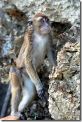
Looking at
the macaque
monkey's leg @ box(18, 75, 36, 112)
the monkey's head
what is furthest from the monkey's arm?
the monkey's head

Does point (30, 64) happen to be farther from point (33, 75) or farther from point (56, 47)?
point (56, 47)

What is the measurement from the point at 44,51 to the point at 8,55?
2.74 ft

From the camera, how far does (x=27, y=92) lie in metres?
5.94

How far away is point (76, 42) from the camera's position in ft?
17.4

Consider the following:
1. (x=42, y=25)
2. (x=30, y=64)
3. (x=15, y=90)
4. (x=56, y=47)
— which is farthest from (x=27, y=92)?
(x=42, y=25)

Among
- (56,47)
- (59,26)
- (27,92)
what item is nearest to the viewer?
(27,92)

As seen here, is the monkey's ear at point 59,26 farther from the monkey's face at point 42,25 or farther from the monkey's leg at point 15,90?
the monkey's leg at point 15,90

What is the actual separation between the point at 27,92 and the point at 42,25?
2.79ft

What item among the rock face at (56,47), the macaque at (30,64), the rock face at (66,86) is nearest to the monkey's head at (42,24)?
the macaque at (30,64)

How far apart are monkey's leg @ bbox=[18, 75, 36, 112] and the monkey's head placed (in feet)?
1.98

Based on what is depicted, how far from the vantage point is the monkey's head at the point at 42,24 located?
5672 mm

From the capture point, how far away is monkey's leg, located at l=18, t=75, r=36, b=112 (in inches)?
232

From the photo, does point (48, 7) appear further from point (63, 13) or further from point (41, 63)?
point (41, 63)

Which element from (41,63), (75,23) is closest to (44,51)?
(41,63)
